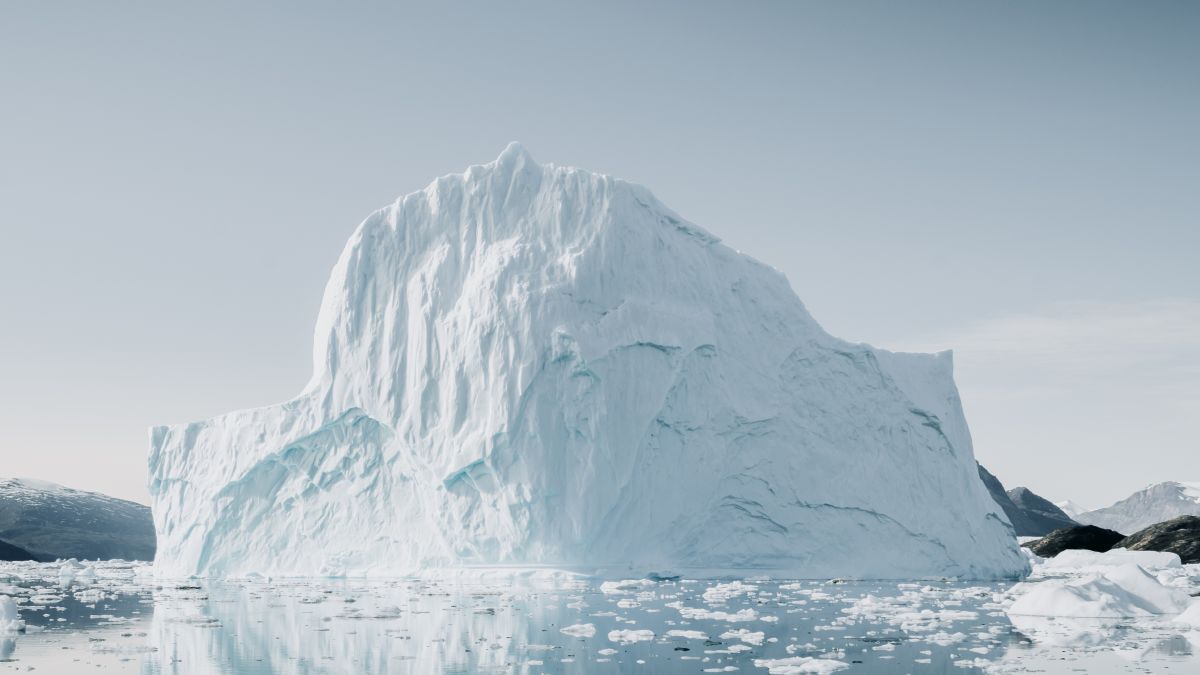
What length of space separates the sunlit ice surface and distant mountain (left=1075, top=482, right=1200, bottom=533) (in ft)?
320

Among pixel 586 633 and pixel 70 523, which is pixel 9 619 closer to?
pixel 586 633

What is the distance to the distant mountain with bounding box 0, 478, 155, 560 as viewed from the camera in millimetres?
78875

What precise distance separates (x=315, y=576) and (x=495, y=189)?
32.0 ft

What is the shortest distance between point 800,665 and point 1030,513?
8081 cm

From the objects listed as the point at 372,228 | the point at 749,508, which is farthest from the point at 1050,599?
the point at 372,228

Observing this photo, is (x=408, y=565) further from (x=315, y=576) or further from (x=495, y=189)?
(x=495, y=189)

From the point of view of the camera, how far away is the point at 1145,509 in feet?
383

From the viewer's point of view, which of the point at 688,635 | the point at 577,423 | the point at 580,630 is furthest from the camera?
A: the point at 577,423

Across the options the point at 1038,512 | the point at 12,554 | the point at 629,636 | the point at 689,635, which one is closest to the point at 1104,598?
the point at 689,635

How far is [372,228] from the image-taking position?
28000mm

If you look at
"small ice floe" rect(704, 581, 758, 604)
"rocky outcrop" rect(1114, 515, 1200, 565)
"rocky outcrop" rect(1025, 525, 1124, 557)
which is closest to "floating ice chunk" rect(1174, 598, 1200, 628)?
"small ice floe" rect(704, 581, 758, 604)

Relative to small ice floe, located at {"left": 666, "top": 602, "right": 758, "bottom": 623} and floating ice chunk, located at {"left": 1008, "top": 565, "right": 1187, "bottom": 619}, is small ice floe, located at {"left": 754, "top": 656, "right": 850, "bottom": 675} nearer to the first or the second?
small ice floe, located at {"left": 666, "top": 602, "right": 758, "bottom": 623}

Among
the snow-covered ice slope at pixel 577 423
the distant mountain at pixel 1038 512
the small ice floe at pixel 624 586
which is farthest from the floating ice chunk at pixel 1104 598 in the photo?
the distant mountain at pixel 1038 512

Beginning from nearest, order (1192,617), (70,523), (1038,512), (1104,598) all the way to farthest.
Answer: (1192,617)
(1104,598)
(70,523)
(1038,512)
